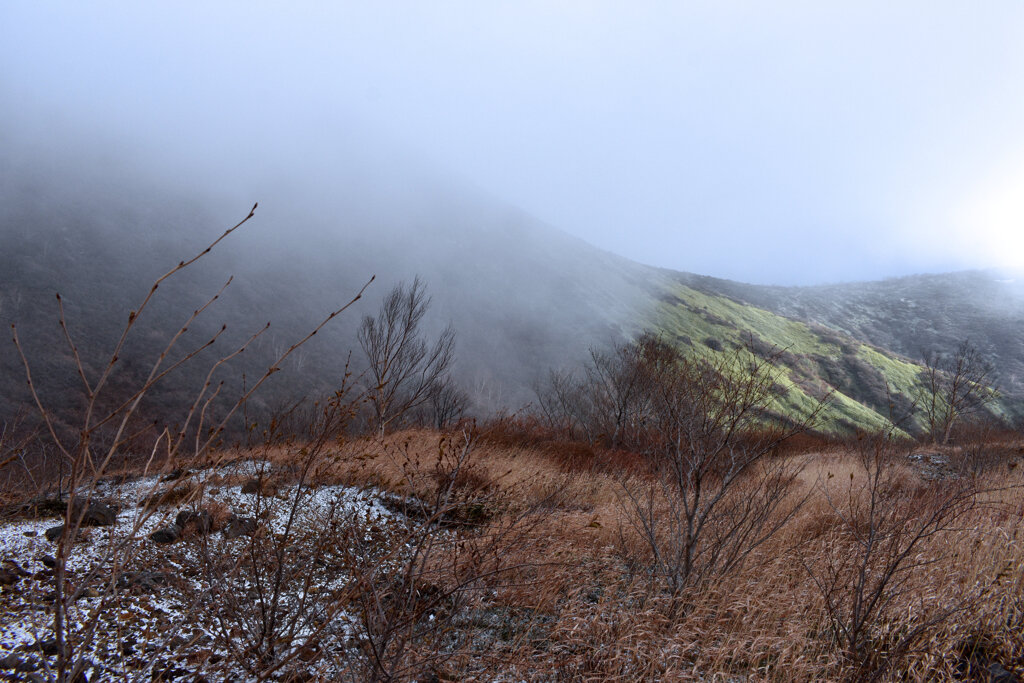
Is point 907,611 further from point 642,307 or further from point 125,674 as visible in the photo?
point 642,307

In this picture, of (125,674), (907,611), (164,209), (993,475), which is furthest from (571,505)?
(164,209)

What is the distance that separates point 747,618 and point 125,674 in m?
4.11

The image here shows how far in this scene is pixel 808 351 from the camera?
4378 cm

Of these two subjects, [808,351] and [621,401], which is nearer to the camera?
[621,401]

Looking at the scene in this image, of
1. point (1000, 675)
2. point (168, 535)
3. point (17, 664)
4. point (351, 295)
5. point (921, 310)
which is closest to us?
point (17, 664)

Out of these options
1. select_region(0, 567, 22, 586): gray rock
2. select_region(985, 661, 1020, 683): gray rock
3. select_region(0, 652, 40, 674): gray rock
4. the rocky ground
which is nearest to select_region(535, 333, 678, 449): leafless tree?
select_region(985, 661, 1020, 683): gray rock

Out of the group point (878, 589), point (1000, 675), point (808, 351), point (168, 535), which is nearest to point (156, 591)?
point (168, 535)

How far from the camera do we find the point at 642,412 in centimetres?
1628

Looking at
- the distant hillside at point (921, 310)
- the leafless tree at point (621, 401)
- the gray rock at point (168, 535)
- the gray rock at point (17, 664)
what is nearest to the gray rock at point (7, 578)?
the gray rock at point (168, 535)

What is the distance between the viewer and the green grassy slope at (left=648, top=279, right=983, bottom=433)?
3381 centimetres

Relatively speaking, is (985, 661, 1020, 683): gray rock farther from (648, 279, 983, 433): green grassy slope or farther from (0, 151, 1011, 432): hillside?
(648, 279, 983, 433): green grassy slope

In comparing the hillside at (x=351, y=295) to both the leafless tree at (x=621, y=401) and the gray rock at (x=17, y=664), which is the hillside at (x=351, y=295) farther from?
the gray rock at (x=17, y=664)

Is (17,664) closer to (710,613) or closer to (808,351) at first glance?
(710,613)

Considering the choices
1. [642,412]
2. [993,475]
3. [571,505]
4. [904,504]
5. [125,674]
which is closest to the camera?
[125,674]
